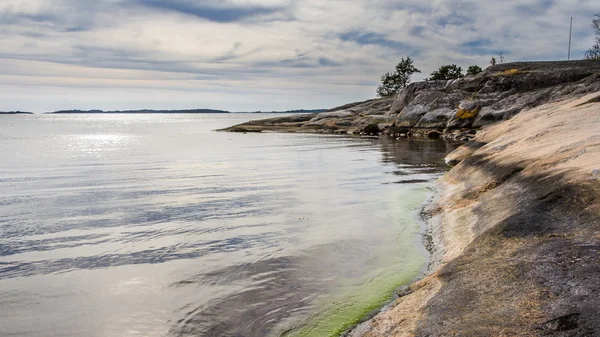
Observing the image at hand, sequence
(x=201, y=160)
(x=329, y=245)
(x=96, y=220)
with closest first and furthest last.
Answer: (x=329, y=245)
(x=96, y=220)
(x=201, y=160)

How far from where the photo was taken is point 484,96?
140 feet

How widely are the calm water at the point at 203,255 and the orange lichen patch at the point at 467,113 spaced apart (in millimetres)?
26161

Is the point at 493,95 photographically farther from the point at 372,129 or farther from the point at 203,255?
the point at 203,255

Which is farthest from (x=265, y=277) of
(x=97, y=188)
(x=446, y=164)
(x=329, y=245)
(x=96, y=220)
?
(x=446, y=164)

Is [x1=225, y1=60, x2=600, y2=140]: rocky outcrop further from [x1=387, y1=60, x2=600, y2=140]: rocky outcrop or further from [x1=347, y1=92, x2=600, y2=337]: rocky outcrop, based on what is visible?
[x1=347, y1=92, x2=600, y2=337]: rocky outcrop

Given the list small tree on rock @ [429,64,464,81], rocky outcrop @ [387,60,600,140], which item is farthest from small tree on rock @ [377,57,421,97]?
rocky outcrop @ [387,60,600,140]

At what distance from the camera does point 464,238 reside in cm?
758

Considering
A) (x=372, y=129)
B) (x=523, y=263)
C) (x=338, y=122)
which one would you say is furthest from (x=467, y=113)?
(x=523, y=263)

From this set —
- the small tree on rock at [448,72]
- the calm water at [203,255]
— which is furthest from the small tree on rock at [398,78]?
the calm water at [203,255]

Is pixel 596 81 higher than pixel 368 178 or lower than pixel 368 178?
higher

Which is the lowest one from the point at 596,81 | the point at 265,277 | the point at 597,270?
the point at 265,277

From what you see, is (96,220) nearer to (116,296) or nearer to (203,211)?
(203,211)

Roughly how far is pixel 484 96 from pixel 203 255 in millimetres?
40871

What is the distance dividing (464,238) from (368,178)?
1066 cm
